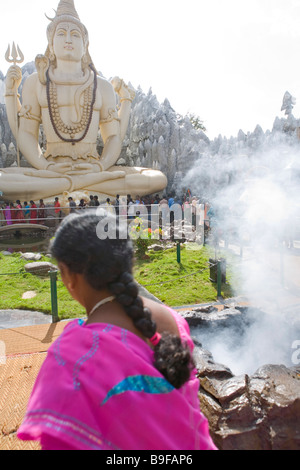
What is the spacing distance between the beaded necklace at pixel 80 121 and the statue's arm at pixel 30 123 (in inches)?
28.6

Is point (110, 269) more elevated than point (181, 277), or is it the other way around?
point (110, 269)

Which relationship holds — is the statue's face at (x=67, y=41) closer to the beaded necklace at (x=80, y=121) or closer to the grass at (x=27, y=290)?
the beaded necklace at (x=80, y=121)

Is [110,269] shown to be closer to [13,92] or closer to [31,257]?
[31,257]

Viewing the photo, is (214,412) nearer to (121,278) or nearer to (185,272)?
(121,278)

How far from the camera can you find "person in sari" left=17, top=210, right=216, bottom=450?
0.88 metres

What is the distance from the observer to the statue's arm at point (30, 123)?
13109 millimetres

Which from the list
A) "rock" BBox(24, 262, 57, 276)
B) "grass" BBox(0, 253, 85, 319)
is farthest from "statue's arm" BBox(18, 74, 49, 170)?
"rock" BBox(24, 262, 57, 276)

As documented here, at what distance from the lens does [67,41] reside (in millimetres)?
12281

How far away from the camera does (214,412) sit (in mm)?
1908

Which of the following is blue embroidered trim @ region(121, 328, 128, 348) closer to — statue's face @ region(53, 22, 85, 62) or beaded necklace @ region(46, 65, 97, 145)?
beaded necklace @ region(46, 65, 97, 145)

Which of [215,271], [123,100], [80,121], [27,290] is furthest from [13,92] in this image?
[215,271]

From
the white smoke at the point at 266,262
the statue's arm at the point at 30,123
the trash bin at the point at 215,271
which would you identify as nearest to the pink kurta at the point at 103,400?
the white smoke at the point at 266,262

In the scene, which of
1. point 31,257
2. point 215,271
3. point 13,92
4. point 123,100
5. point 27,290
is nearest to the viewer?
point 27,290

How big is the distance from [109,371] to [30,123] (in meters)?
14.3
